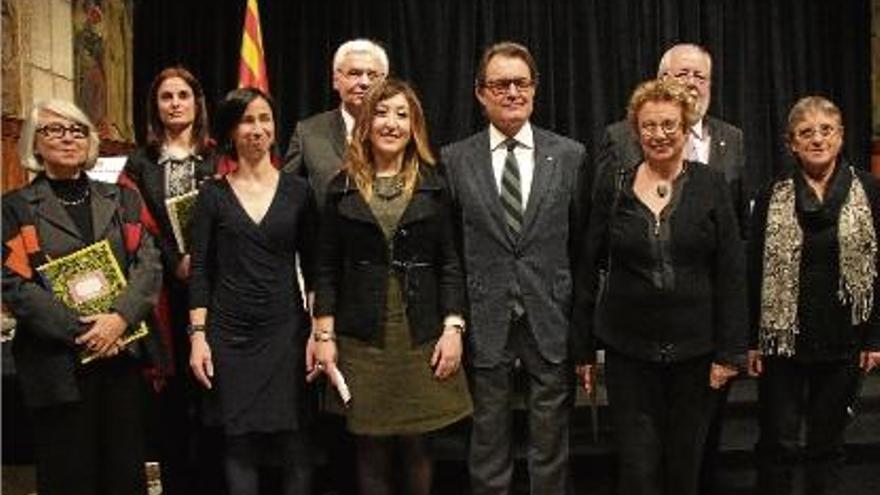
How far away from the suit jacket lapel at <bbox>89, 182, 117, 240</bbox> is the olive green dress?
0.76m

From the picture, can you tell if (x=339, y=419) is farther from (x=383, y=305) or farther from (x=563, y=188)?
(x=563, y=188)

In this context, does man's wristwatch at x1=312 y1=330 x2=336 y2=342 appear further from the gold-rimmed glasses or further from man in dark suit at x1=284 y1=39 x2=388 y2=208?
the gold-rimmed glasses

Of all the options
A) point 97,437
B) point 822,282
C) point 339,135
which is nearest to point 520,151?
point 339,135

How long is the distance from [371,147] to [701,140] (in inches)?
47.9

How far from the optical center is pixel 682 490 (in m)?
2.83

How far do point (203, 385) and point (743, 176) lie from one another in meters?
1.86

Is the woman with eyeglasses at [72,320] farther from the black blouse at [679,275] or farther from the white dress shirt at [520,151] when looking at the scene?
the black blouse at [679,275]

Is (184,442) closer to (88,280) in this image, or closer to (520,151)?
(88,280)

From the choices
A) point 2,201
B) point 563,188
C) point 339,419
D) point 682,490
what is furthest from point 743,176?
point 2,201

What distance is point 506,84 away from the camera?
2918 millimetres

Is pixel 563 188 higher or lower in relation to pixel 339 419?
higher

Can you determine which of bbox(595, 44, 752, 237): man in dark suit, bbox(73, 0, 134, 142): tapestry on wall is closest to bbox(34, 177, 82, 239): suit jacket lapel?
bbox(595, 44, 752, 237): man in dark suit

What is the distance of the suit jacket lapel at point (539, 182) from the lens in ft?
9.53

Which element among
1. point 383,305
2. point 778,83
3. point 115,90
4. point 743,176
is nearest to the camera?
point 383,305
